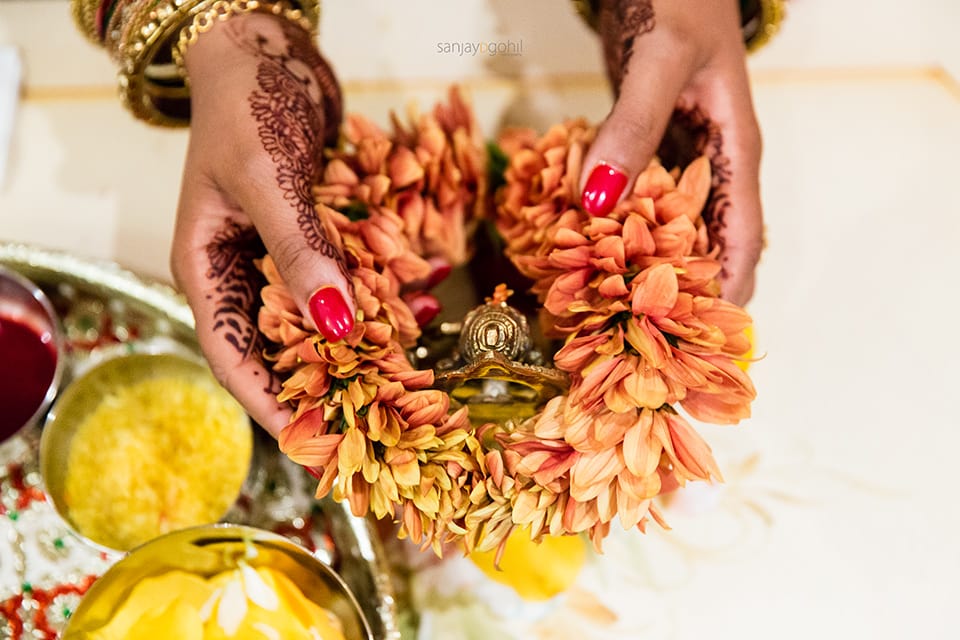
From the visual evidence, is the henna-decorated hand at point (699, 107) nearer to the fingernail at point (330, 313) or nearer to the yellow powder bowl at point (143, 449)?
the fingernail at point (330, 313)

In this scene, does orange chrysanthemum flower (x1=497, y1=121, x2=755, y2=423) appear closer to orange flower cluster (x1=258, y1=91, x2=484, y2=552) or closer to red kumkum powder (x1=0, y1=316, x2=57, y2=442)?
orange flower cluster (x1=258, y1=91, x2=484, y2=552)

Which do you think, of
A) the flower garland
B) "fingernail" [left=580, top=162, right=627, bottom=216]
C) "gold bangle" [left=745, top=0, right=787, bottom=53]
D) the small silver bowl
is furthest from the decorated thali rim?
"gold bangle" [left=745, top=0, right=787, bottom=53]

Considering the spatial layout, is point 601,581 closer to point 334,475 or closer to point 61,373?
point 334,475

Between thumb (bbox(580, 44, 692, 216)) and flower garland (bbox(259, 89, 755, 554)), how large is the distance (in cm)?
1

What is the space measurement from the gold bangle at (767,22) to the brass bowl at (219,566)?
434 mm

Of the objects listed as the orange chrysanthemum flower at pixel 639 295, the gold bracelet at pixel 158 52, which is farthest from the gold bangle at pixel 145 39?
the orange chrysanthemum flower at pixel 639 295

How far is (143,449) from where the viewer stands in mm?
469

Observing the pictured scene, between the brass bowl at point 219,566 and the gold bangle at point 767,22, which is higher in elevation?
the gold bangle at point 767,22

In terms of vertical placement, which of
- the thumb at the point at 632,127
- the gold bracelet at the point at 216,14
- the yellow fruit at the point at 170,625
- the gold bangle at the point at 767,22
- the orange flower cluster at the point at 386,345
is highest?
the gold bangle at the point at 767,22

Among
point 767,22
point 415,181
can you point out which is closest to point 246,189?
point 415,181

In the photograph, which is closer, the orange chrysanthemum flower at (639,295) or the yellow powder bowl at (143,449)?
the orange chrysanthemum flower at (639,295)

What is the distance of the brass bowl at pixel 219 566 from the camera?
391mm

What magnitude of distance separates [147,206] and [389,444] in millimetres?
388

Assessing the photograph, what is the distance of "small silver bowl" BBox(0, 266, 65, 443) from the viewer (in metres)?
0.47
